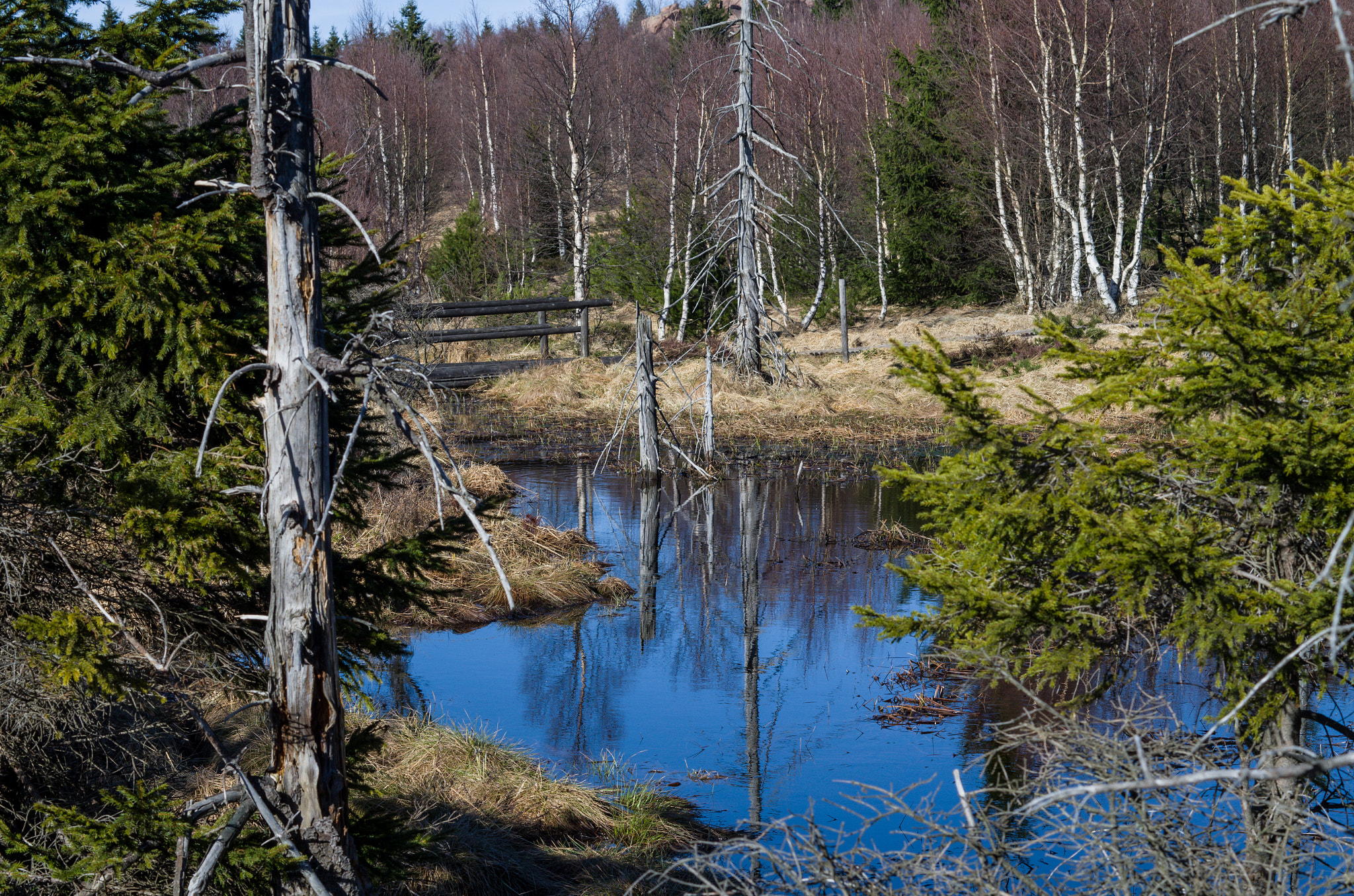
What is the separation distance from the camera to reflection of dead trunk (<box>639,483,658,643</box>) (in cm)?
979

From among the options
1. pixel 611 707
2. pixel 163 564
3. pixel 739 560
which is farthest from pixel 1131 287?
pixel 163 564

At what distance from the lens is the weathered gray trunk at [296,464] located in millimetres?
3750

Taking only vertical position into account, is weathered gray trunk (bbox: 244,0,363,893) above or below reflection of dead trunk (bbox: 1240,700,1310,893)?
above

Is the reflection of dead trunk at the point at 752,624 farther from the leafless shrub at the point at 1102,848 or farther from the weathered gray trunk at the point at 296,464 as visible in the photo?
the weathered gray trunk at the point at 296,464

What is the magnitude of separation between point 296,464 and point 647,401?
412 inches

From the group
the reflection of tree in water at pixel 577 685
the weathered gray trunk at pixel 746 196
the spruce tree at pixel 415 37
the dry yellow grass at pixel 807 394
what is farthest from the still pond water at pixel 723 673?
the spruce tree at pixel 415 37

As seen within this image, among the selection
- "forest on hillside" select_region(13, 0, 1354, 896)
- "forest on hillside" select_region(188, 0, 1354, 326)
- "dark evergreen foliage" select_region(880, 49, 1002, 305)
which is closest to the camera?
"forest on hillside" select_region(13, 0, 1354, 896)

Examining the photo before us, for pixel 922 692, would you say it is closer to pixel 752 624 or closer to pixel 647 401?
pixel 752 624

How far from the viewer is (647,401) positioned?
1421cm

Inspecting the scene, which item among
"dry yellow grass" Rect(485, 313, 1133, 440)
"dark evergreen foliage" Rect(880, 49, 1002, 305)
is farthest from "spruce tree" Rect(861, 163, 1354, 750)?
"dark evergreen foliage" Rect(880, 49, 1002, 305)

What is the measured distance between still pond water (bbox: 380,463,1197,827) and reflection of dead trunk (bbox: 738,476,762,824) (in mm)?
19

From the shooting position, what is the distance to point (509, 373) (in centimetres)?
2336

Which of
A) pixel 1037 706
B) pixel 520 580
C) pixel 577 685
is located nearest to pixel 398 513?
pixel 520 580

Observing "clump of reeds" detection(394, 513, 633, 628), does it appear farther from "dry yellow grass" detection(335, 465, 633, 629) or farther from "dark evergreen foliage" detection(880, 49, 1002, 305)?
"dark evergreen foliage" detection(880, 49, 1002, 305)
